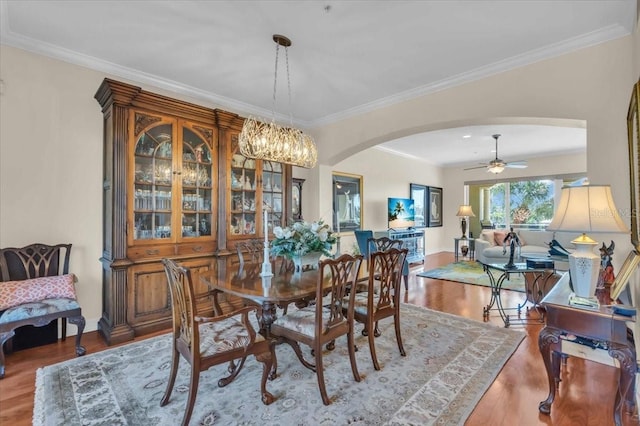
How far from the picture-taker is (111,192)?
297cm

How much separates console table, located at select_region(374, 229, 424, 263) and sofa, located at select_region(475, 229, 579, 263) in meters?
1.30

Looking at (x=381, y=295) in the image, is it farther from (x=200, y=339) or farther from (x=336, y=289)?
(x=200, y=339)

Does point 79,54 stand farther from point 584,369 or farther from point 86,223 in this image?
point 584,369

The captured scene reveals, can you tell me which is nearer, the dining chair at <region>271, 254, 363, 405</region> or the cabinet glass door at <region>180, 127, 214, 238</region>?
the dining chair at <region>271, 254, 363, 405</region>

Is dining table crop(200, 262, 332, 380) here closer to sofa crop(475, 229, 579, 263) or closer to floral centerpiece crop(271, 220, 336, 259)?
floral centerpiece crop(271, 220, 336, 259)

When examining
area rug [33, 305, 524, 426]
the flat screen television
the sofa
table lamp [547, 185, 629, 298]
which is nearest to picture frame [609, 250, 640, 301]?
table lamp [547, 185, 629, 298]

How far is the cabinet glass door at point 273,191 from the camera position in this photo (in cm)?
424

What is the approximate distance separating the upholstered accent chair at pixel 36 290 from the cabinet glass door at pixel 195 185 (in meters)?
1.14

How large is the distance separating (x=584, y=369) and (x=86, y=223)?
16.1ft

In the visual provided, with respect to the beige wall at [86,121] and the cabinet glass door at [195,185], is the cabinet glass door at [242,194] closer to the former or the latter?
the cabinet glass door at [195,185]

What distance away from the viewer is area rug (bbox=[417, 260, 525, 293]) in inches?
205

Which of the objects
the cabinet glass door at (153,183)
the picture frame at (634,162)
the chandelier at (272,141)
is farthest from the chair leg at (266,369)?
the picture frame at (634,162)

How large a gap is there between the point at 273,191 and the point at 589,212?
11.5 feet

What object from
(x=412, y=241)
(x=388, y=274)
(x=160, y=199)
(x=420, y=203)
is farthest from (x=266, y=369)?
(x=420, y=203)
